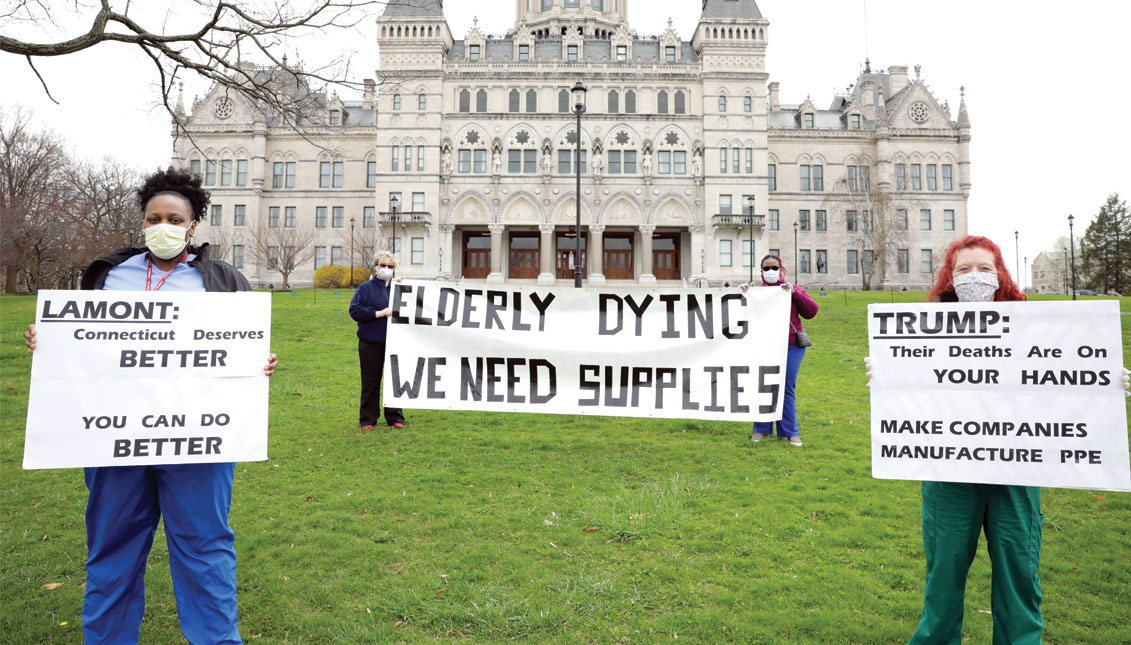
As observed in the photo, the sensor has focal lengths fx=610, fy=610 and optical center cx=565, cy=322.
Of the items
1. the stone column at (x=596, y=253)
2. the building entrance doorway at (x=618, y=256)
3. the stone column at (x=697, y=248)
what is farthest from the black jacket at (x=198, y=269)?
the building entrance doorway at (x=618, y=256)

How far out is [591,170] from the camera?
5509 centimetres

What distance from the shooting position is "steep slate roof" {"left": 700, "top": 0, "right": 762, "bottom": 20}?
182ft

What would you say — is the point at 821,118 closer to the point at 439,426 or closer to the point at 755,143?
the point at 755,143

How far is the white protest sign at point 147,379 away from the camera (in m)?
3.43

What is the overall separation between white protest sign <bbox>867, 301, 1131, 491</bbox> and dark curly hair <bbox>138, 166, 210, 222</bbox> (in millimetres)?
4213

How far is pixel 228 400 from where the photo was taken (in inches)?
146

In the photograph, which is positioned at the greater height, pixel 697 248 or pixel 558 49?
pixel 558 49

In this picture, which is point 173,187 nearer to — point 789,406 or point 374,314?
point 374,314

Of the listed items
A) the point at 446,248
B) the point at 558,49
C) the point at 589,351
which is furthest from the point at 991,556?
the point at 558,49

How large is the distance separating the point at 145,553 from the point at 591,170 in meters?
54.1

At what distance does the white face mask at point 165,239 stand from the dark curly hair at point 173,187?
15 cm

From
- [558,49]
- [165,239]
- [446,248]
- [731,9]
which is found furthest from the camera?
[558,49]

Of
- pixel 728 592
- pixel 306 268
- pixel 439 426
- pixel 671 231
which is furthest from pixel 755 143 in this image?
pixel 728 592

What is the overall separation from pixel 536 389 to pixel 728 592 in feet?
9.18
